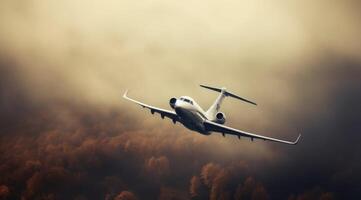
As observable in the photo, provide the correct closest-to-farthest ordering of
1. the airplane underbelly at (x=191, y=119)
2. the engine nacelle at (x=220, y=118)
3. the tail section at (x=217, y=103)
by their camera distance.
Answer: the airplane underbelly at (x=191, y=119), the engine nacelle at (x=220, y=118), the tail section at (x=217, y=103)

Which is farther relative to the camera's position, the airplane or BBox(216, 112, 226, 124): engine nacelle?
BBox(216, 112, 226, 124): engine nacelle

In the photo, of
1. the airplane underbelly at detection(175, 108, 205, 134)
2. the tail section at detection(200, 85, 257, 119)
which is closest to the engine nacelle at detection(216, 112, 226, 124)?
the tail section at detection(200, 85, 257, 119)

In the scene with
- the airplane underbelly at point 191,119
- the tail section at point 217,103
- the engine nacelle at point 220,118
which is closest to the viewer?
the airplane underbelly at point 191,119

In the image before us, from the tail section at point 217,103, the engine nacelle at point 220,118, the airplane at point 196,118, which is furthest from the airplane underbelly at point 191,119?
the tail section at point 217,103

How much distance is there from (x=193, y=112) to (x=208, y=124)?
4.59 m

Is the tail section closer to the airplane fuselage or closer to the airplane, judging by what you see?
the airplane

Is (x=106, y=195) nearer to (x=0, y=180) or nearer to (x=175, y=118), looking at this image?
(x=0, y=180)

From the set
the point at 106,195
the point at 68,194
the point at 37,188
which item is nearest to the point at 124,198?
the point at 106,195

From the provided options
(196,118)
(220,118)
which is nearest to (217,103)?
(220,118)

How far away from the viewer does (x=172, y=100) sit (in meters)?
70.3

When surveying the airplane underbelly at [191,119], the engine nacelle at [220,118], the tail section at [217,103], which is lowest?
the airplane underbelly at [191,119]

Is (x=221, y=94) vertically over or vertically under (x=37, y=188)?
over

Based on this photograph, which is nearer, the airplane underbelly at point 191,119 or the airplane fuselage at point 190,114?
the airplane fuselage at point 190,114

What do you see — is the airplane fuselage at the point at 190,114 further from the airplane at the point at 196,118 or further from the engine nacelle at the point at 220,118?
the engine nacelle at the point at 220,118
